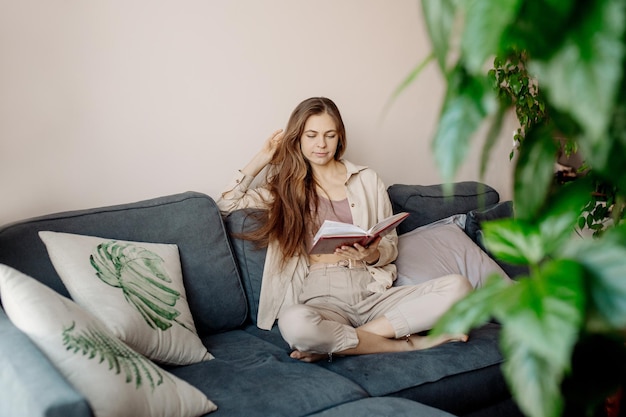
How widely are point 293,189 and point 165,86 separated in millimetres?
655

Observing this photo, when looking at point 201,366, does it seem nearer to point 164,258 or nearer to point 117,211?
point 164,258

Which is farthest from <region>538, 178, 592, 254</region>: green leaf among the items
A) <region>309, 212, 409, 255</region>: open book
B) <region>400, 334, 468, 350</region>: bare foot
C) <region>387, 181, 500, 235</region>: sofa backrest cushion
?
<region>387, 181, 500, 235</region>: sofa backrest cushion

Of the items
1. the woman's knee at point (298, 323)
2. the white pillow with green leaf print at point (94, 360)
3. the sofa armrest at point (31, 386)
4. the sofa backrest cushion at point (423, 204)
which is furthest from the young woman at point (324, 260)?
the sofa armrest at point (31, 386)

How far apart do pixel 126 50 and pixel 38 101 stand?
1.27 feet

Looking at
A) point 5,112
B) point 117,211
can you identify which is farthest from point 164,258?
point 5,112

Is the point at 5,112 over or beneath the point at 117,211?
over

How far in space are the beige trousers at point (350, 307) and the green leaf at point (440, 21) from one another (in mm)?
1655

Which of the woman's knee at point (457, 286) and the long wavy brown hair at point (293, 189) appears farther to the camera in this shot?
the long wavy brown hair at point (293, 189)

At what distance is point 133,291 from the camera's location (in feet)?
6.53

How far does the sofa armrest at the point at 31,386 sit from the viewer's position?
119 cm

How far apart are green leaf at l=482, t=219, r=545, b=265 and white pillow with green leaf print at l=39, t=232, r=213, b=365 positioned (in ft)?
4.84

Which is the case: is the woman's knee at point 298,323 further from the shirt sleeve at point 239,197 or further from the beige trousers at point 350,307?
the shirt sleeve at point 239,197

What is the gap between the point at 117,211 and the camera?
2.26 metres

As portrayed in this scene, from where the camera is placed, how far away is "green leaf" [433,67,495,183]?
50cm
